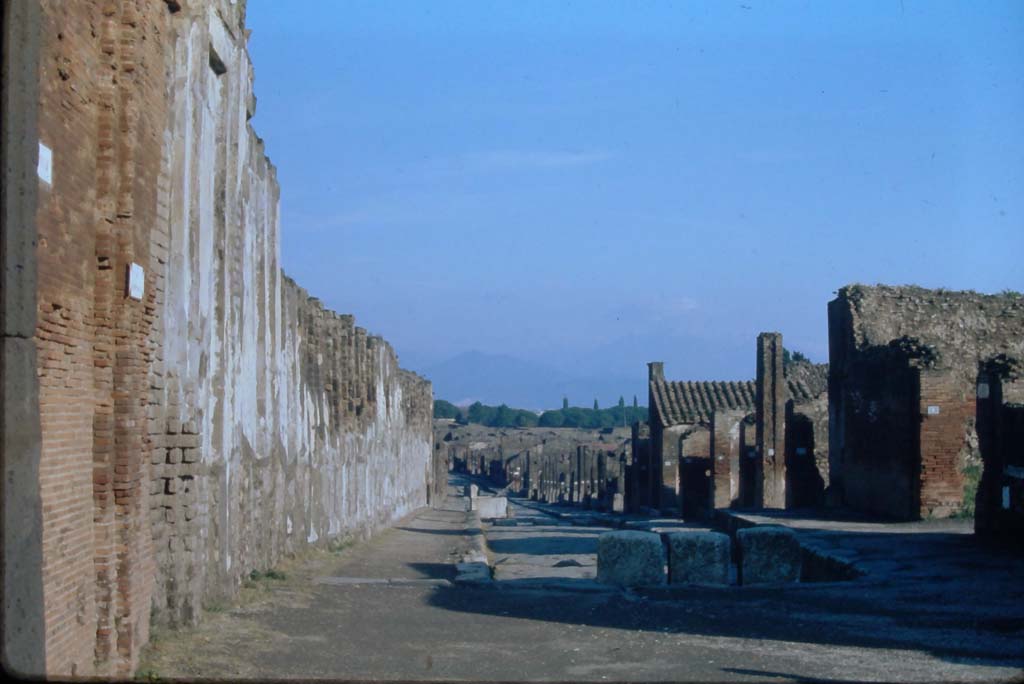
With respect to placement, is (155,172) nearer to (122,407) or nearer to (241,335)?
(122,407)

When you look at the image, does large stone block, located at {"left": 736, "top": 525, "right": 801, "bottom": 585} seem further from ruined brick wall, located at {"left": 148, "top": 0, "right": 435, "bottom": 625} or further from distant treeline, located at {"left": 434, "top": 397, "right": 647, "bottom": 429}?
distant treeline, located at {"left": 434, "top": 397, "right": 647, "bottom": 429}

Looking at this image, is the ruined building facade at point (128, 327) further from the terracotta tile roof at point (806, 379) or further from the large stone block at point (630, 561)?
the terracotta tile roof at point (806, 379)

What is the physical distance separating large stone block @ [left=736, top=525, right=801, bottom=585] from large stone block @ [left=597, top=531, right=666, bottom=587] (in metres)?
1.08

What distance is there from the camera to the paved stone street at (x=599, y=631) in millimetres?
8406

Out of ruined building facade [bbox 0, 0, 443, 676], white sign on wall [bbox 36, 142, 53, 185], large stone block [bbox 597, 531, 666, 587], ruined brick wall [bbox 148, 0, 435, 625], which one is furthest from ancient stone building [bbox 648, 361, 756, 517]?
white sign on wall [bbox 36, 142, 53, 185]

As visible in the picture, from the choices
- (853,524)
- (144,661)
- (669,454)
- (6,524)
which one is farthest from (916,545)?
(669,454)

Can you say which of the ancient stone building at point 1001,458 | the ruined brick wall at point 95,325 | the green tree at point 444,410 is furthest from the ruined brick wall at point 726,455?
the green tree at point 444,410

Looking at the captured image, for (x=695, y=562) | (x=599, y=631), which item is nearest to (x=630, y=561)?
(x=695, y=562)

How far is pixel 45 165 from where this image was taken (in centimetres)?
672

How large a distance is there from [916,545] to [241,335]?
9699mm

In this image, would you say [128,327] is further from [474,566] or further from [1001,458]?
[1001,458]

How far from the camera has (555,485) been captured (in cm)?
6328

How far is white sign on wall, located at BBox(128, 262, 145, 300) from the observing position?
7.96m

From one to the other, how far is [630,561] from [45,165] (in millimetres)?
8932
